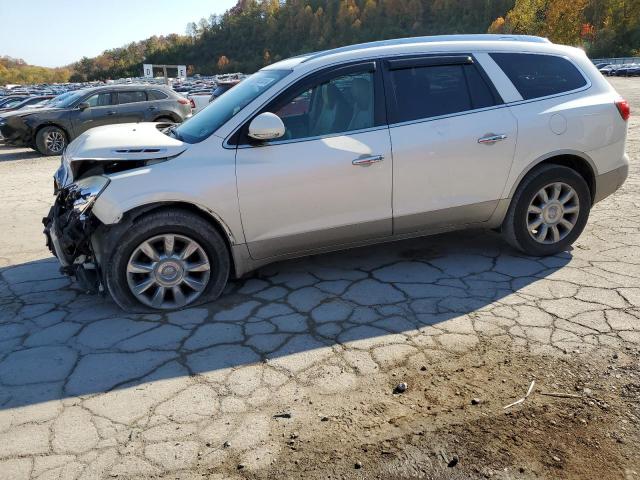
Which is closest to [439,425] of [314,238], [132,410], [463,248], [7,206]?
[132,410]

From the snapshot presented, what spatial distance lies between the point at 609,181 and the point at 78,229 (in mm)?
4487

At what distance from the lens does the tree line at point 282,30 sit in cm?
13412

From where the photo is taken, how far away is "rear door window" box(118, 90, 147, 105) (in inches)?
553

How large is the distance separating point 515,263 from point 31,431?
387cm

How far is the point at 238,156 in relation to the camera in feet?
13.1

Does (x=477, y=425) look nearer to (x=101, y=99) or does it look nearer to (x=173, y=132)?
(x=173, y=132)

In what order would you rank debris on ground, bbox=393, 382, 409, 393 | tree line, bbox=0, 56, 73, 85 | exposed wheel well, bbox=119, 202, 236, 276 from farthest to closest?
tree line, bbox=0, 56, 73, 85 < exposed wheel well, bbox=119, 202, 236, 276 < debris on ground, bbox=393, 382, 409, 393

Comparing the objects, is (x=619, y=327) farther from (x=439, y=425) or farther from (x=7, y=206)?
(x=7, y=206)

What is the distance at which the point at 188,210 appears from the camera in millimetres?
3990

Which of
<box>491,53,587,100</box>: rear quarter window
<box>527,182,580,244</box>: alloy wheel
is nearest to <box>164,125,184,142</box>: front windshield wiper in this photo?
<box>491,53,587,100</box>: rear quarter window

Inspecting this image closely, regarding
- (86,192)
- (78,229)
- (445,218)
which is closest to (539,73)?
(445,218)

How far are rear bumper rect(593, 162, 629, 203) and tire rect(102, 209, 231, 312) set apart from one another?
3347mm

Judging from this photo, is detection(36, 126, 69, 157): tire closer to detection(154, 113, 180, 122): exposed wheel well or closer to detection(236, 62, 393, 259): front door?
detection(154, 113, 180, 122): exposed wheel well

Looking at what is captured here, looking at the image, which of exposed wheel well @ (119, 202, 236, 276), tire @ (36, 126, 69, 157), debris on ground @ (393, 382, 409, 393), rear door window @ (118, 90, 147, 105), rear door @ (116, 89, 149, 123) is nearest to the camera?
debris on ground @ (393, 382, 409, 393)
